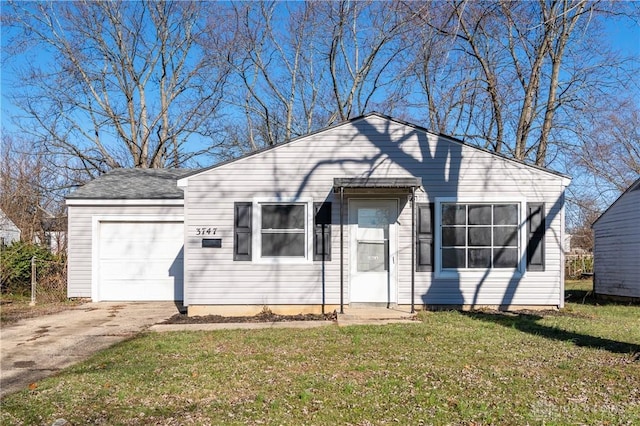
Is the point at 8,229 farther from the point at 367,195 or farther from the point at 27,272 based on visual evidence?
the point at 367,195

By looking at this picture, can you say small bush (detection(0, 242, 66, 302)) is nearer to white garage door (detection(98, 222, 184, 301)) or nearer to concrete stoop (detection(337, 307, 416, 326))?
white garage door (detection(98, 222, 184, 301))

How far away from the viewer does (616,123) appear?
74.1 feet

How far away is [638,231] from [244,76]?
1761 cm

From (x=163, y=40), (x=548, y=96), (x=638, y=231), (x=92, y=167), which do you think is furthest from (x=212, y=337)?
(x=163, y=40)

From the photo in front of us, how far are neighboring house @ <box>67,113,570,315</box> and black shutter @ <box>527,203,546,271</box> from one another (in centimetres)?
2

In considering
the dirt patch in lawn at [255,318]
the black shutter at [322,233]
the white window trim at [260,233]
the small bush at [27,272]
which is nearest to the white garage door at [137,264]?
the small bush at [27,272]

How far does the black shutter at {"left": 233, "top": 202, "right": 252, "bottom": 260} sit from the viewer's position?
30.3 feet

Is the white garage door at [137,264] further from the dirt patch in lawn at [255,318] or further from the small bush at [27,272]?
the dirt patch in lawn at [255,318]

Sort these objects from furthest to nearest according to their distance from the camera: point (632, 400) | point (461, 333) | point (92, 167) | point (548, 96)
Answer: point (92, 167)
point (548, 96)
point (461, 333)
point (632, 400)

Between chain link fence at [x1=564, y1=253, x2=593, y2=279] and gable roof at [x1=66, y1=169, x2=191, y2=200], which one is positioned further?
chain link fence at [x1=564, y1=253, x2=593, y2=279]

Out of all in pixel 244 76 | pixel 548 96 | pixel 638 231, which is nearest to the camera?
pixel 638 231

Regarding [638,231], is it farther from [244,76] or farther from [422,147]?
[244,76]

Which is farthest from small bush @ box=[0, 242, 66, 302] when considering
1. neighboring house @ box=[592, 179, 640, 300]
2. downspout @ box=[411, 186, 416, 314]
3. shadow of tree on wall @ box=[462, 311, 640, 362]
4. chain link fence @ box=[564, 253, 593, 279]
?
chain link fence @ box=[564, 253, 593, 279]

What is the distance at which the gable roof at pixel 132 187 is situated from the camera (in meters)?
11.8
